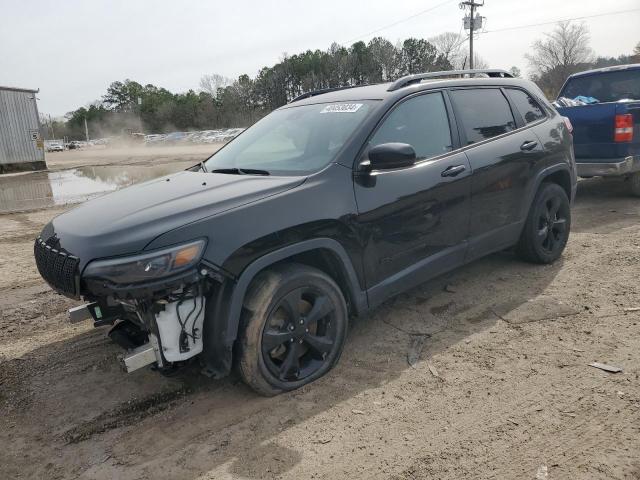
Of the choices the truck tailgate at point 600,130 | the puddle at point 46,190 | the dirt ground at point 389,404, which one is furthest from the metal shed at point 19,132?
the truck tailgate at point 600,130

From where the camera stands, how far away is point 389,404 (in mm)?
3062


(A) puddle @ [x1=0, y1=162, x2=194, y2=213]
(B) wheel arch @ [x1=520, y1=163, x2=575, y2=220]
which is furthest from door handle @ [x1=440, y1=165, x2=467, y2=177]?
(A) puddle @ [x1=0, y1=162, x2=194, y2=213]

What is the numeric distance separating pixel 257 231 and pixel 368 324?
158cm

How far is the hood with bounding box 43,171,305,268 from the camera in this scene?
274 centimetres

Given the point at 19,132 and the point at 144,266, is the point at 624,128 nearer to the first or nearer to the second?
the point at 144,266

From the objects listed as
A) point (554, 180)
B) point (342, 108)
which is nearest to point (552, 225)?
point (554, 180)

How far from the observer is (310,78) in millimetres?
68750

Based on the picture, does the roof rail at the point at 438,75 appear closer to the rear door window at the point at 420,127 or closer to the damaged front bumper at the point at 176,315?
the rear door window at the point at 420,127

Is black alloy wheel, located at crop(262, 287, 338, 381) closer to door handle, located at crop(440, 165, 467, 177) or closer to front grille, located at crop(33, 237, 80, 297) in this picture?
front grille, located at crop(33, 237, 80, 297)

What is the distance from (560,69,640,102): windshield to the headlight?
8.76 meters

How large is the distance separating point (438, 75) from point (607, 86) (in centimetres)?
620

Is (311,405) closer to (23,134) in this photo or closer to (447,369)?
(447,369)

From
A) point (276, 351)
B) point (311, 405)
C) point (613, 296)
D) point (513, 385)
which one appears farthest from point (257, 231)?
point (613, 296)

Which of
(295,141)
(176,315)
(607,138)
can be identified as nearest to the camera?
(176,315)
